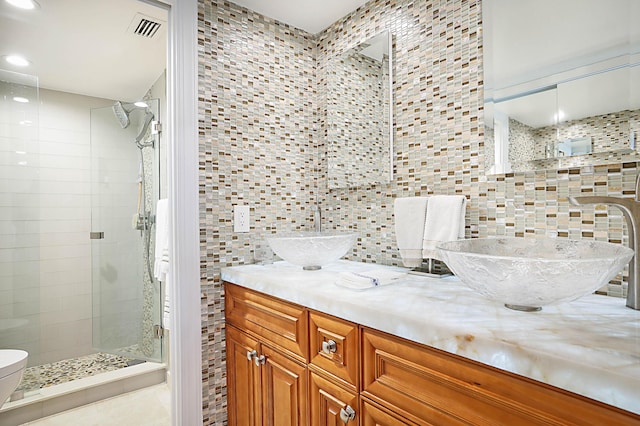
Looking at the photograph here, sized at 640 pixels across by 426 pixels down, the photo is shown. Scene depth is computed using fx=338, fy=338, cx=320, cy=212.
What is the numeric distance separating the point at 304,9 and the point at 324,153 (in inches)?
30.2

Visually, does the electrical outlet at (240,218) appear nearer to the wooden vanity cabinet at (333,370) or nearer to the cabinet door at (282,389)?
the cabinet door at (282,389)

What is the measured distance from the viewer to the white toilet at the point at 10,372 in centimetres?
179

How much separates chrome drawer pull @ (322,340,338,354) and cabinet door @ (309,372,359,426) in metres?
0.10

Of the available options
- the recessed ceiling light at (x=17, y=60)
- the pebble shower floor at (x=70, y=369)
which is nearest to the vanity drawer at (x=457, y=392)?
the pebble shower floor at (x=70, y=369)

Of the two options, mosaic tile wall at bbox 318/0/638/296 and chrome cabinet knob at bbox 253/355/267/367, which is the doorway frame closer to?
chrome cabinet knob at bbox 253/355/267/367

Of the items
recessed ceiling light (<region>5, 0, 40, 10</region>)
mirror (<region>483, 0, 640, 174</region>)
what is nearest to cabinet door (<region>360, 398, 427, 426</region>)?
mirror (<region>483, 0, 640, 174</region>)

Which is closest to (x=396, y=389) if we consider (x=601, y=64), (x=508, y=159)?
(x=508, y=159)

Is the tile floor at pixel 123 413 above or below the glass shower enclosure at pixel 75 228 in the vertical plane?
below

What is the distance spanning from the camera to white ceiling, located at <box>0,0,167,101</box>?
1.87 m

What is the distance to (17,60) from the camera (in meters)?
2.43

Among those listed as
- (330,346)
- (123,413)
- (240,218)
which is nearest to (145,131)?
(240,218)

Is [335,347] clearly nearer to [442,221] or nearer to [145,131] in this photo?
[442,221]

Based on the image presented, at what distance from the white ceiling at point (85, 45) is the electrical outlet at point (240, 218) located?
1078mm

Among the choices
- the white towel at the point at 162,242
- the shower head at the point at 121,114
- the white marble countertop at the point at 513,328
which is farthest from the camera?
the shower head at the point at 121,114
